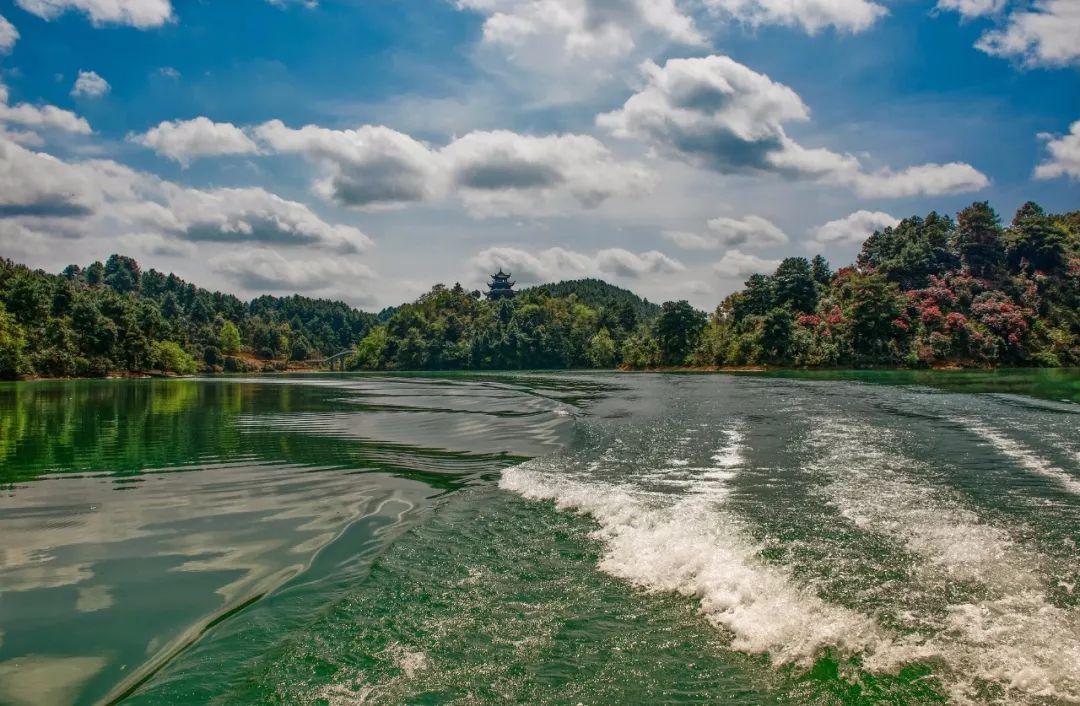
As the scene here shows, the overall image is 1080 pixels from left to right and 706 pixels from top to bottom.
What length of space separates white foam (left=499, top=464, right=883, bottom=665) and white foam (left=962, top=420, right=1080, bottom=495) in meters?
8.79

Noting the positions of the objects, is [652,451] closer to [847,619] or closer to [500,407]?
[847,619]

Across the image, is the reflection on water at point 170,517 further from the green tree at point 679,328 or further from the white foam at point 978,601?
the green tree at point 679,328

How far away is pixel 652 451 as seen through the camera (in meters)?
18.5

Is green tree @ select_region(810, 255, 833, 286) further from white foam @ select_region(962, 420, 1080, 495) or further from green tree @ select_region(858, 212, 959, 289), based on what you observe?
white foam @ select_region(962, 420, 1080, 495)

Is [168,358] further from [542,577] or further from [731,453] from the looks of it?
[542,577]

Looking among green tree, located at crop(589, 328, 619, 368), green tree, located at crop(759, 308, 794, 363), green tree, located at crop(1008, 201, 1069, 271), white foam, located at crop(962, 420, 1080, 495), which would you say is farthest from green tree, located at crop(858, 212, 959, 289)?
white foam, located at crop(962, 420, 1080, 495)

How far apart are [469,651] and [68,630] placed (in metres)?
4.22

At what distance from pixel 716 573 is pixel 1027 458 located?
14.0 metres

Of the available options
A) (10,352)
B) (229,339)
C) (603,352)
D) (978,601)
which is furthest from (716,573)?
(229,339)

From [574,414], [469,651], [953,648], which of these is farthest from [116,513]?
[574,414]

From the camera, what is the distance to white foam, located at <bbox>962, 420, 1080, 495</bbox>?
13.6 m

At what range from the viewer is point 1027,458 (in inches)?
643

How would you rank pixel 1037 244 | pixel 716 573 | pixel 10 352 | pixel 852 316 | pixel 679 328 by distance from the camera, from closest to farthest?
pixel 716 573 → pixel 10 352 → pixel 852 316 → pixel 1037 244 → pixel 679 328

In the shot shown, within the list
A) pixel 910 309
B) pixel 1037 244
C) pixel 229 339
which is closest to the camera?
pixel 910 309
